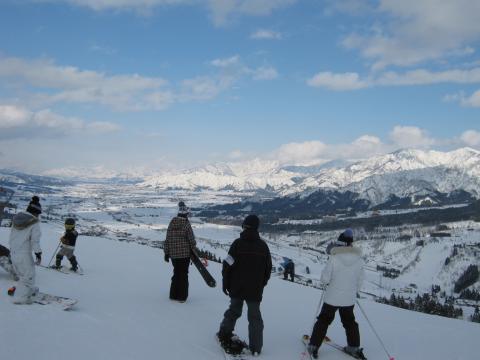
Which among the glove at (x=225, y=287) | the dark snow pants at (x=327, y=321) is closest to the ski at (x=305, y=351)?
the dark snow pants at (x=327, y=321)

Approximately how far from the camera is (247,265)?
25.6ft

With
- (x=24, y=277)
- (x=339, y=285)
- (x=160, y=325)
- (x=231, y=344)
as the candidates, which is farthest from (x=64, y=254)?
(x=339, y=285)

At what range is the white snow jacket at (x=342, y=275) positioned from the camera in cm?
802

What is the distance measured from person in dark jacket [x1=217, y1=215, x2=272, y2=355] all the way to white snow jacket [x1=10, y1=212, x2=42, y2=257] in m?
4.14

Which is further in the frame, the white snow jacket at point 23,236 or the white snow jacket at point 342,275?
the white snow jacket at point 23,236

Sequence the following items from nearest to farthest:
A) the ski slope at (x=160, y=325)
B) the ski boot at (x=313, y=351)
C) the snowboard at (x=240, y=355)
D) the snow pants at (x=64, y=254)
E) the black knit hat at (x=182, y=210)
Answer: the ski slope at (x=160, y=325) → the snowboard at (x=240, y=355) → the ski boot at (x=313, y=351) → the black knit hat at (x=182, y=210) → the snow pants at (x=64, y=254)

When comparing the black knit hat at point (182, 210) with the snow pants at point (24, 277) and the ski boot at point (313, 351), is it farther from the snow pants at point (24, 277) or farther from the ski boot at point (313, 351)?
the ski boot at point (313, 351)

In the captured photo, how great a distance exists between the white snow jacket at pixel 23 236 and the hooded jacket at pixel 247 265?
13.6ft

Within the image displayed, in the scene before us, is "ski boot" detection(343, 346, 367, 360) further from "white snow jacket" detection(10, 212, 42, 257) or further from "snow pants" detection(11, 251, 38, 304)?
"white snow jacket" detection(10, 212, 42, 257)

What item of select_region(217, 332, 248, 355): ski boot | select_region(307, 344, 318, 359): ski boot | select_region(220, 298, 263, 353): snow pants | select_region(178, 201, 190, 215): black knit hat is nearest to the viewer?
select_region(217, 332, 248, 355): ski boot

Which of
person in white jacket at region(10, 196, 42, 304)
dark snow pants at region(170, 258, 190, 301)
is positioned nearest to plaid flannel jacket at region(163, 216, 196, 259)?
dark snow pants at region(170, 258, 190, 301)

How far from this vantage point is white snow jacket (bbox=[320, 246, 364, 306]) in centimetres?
802

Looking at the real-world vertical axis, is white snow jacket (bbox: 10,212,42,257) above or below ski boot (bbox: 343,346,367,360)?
above

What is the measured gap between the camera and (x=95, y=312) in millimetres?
8953
